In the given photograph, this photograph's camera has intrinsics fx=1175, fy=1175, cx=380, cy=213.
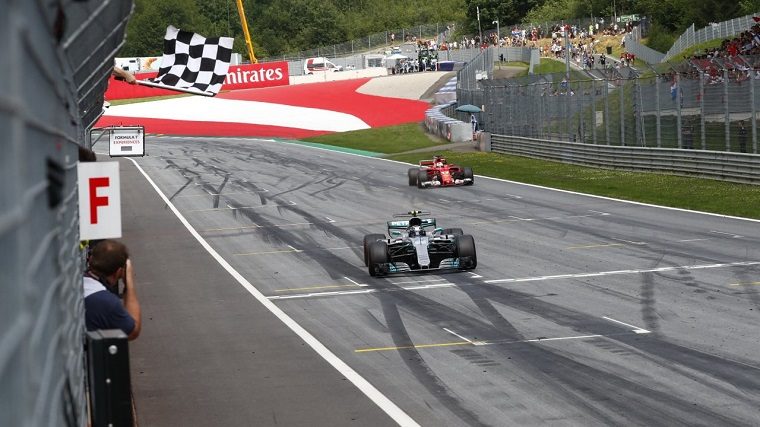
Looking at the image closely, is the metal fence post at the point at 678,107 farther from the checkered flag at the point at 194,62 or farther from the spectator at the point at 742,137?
the checkered flag at the point at 194,62

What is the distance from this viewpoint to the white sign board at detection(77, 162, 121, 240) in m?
6.19

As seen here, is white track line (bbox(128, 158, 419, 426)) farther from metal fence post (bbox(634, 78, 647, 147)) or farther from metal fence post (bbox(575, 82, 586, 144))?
metal fence post (bbox(575, 82, 586, 144))

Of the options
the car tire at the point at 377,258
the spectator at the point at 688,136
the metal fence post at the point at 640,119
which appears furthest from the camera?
the metal fence post at the point at 640,119

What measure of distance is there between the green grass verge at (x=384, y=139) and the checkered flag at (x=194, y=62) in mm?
37520

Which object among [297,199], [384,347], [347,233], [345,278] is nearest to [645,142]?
[297,199]

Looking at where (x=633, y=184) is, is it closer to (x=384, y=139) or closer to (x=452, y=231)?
(x=452, y=231)

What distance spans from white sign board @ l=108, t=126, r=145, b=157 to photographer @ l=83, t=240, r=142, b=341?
26.2 metres

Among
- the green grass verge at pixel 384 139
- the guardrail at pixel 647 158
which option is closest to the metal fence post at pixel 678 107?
the guardrail at pixel 647 158

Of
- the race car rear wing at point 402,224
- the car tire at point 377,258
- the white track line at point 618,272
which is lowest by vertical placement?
Answer: the white track line at point 618,272

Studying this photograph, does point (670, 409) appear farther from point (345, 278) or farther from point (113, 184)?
point (345, 278)

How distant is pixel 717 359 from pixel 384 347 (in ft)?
10.7

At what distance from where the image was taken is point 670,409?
8562 mm

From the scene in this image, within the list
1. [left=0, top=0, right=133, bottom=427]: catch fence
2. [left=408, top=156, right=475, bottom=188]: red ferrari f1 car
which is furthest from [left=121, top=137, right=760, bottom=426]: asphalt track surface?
[left=0, top=0, right=133, bottom=427]: catch fence

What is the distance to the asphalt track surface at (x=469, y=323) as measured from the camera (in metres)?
9.13
